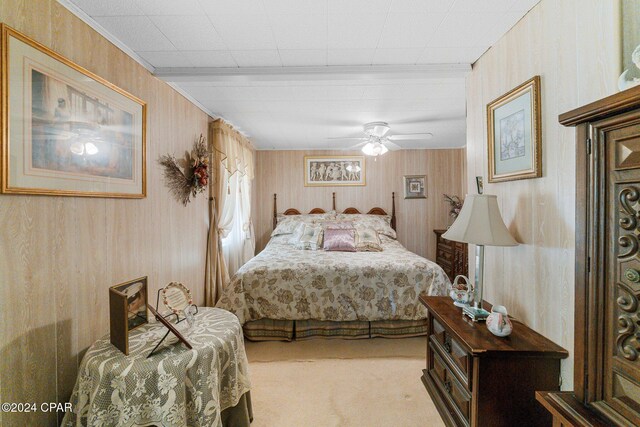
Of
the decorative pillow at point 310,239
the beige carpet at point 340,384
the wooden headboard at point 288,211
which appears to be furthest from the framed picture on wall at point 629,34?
the wooden headboard at point 288,211

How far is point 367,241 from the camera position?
3.73 m

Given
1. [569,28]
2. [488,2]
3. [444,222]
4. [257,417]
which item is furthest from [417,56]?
[444,222]

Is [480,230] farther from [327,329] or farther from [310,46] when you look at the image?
[327,329]

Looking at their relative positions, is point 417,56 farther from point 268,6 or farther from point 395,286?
point 395,286

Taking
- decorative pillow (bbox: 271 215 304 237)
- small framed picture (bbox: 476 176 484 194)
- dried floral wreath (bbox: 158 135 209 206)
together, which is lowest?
decorative pillow (bbox: 271 215 304 237)

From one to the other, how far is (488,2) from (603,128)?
105 centimetres

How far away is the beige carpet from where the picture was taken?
1751mm

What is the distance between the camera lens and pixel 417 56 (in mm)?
1923

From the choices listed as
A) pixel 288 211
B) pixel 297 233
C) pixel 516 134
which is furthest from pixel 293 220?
pixel 516 134

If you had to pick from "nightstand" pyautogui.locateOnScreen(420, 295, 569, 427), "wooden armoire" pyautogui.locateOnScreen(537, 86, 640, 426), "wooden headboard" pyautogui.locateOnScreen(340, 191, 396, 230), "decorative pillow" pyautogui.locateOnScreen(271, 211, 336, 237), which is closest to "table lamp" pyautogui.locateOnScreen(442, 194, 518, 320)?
"nightstand" pyautogui.locateOnScreen(420, 295, 569, 427)

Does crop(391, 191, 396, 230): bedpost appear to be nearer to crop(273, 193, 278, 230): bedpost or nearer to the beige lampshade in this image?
crop(273, 193, 278, 230): bedpost

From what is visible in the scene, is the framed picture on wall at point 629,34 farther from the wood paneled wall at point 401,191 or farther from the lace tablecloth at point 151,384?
the wood paneled wall at point 401,191

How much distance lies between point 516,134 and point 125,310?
2.19m

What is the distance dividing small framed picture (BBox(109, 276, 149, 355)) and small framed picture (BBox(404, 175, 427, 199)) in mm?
4357
